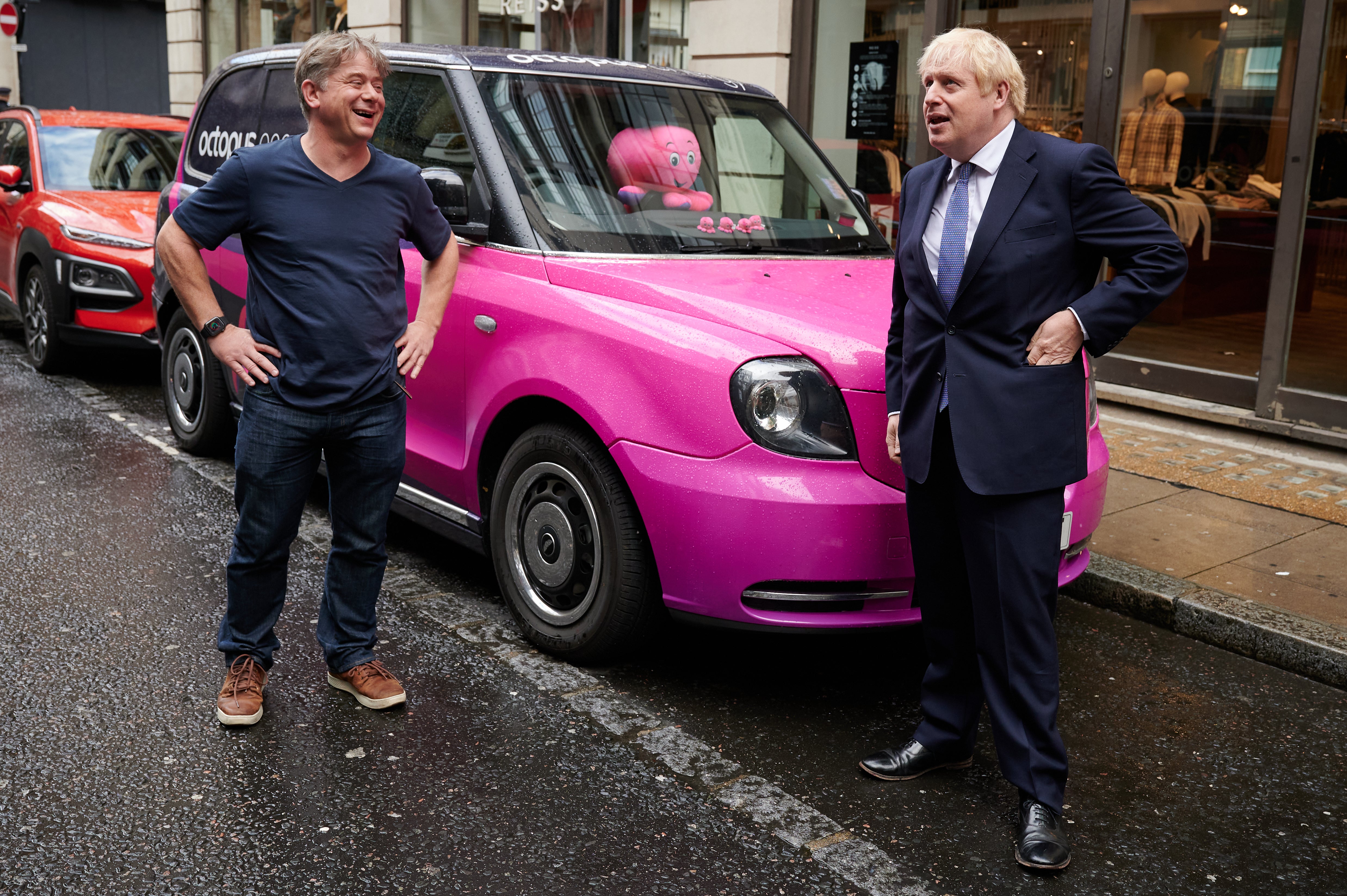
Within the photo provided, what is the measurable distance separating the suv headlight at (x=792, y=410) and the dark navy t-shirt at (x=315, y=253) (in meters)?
0.98

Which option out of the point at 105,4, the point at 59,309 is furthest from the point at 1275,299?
the point at 105,4

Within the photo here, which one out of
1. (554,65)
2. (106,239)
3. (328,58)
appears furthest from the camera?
(106,239)

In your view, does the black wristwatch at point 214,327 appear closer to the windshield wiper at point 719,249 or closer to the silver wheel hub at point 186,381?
the windshield wiper at point 719,249

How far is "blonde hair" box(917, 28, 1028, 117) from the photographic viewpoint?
297 centimetres

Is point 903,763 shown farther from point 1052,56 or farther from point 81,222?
point 81,222

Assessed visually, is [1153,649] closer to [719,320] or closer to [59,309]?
[719,320]

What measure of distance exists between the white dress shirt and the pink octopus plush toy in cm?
148

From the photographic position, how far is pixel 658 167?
4586 mm

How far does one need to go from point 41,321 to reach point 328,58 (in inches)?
246

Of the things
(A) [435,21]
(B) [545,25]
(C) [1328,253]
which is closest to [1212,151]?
(C) [1328,253]

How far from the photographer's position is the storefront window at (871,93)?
380 inches

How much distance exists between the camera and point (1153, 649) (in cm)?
456

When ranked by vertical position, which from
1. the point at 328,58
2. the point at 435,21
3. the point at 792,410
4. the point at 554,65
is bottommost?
the point at 792,410

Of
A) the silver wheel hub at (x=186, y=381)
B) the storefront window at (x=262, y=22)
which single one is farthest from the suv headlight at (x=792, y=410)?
the storefront window at (x=262, y=22)
